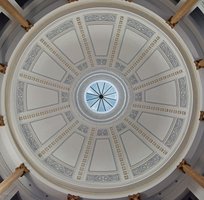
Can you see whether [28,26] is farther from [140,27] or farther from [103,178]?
[103,178]

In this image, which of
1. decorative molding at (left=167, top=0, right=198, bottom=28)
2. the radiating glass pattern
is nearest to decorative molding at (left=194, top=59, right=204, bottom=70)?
decorative molding at (left=167, top=0, right=198, bottom=28)

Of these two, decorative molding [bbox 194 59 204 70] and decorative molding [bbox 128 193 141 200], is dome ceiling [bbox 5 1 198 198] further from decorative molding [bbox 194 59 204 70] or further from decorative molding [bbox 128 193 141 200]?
decorative molding [bbox 194 59 204 70]

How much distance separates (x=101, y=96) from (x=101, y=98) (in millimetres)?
102

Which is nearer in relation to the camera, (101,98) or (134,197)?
(134,197)

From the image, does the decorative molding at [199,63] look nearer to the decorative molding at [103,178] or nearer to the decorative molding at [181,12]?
the decorative molding at [181,12]

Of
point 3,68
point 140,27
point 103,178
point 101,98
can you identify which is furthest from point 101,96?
point 3,68

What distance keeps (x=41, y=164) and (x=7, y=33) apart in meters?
5.04

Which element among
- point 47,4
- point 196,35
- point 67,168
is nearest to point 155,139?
point 67,168

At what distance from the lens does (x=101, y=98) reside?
19.2 metres

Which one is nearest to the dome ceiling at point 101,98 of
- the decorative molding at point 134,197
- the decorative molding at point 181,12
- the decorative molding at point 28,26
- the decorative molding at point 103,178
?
the decorative molding at point 103,178

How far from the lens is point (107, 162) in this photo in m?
17.3

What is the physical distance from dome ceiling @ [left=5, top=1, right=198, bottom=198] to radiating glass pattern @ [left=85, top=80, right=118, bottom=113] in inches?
1.9

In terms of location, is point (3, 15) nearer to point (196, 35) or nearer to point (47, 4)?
point (47, 4)

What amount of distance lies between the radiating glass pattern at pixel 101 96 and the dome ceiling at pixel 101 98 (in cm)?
5
